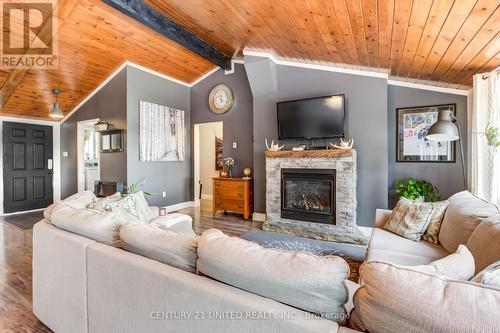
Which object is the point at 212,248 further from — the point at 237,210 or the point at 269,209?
the point at 237,210

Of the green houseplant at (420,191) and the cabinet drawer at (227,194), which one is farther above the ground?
the green houseplant at (420,191)

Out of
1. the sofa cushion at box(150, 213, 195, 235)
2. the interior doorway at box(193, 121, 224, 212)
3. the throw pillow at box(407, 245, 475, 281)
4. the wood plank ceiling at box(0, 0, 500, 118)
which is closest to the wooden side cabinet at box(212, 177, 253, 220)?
the interior doorway at box(193, 121, 224, 212)

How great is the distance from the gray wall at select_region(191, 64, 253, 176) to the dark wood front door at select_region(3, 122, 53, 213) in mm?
3953

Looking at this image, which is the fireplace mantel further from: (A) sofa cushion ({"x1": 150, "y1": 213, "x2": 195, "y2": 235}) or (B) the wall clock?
(A) sofa cushion ({"x1": 150, "y1": 213, "x2": 195, "y2": 235})

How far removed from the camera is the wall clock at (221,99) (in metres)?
5.34

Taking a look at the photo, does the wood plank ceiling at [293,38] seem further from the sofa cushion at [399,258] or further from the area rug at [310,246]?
the area rug at [310,246]

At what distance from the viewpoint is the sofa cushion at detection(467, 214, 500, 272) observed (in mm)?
1329

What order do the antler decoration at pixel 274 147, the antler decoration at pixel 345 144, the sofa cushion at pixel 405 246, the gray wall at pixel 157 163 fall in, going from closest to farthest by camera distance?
1. the sofa cushion at pixel 405 246
2. the antler decoration at pixel 345 144
3. the antler decoration at pixel 274 147
4. the gray wall at pixel 157 163

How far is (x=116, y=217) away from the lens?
4.92 ft

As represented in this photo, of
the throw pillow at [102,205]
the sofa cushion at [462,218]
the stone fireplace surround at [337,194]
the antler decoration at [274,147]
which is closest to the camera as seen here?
the sofa cushion at [462,218]

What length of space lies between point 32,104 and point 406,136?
A: 7.12 m

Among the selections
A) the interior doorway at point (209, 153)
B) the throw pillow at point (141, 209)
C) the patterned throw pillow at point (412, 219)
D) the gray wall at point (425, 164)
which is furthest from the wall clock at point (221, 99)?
the patterned throw pillow at point (412, 219)

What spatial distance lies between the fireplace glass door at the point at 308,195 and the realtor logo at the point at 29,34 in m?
3.95

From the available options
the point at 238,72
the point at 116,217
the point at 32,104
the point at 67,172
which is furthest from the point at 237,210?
the point at 32,104
